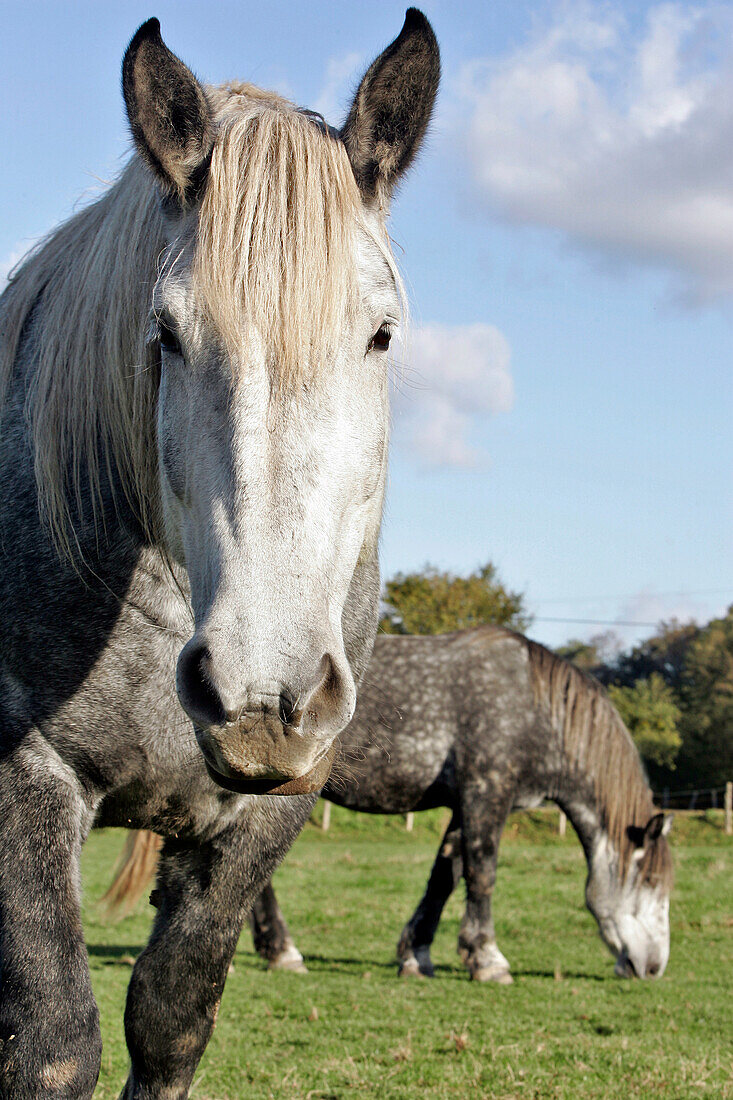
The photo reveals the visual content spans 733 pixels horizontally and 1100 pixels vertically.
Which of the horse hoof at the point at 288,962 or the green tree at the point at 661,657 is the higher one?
the green tree at the point at 661,657

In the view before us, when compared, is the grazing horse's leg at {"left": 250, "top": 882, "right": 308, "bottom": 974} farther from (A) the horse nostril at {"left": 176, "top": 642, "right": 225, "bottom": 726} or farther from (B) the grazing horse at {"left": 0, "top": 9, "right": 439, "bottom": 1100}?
(A) the horse nostril at {"left": 176, "top": 642, "right": 225, "bottom": 726}

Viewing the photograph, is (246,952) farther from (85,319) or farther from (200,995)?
(85,319)

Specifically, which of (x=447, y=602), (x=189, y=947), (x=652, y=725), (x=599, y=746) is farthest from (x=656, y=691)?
(x=189, y=947)

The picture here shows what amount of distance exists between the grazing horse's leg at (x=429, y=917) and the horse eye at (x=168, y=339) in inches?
233

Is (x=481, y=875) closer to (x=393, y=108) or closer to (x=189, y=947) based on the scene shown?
(x=189, y=947)

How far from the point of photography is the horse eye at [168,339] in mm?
2109

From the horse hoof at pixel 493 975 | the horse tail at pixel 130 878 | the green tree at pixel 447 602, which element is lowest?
the horse hoof at pixel 493 975

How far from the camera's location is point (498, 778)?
774 centimetres

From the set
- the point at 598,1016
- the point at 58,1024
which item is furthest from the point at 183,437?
the point at 598,1016

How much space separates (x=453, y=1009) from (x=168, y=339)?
4.87 m

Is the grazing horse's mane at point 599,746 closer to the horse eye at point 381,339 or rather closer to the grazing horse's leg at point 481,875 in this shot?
the grazing horse's leg at point 481,875

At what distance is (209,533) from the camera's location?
190cm

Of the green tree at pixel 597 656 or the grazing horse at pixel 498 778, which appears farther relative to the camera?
the green tree at pixel 597 656

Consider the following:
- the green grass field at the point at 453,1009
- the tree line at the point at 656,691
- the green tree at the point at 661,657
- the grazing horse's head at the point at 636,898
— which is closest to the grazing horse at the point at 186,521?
the green grass field at the point at 453,1009
